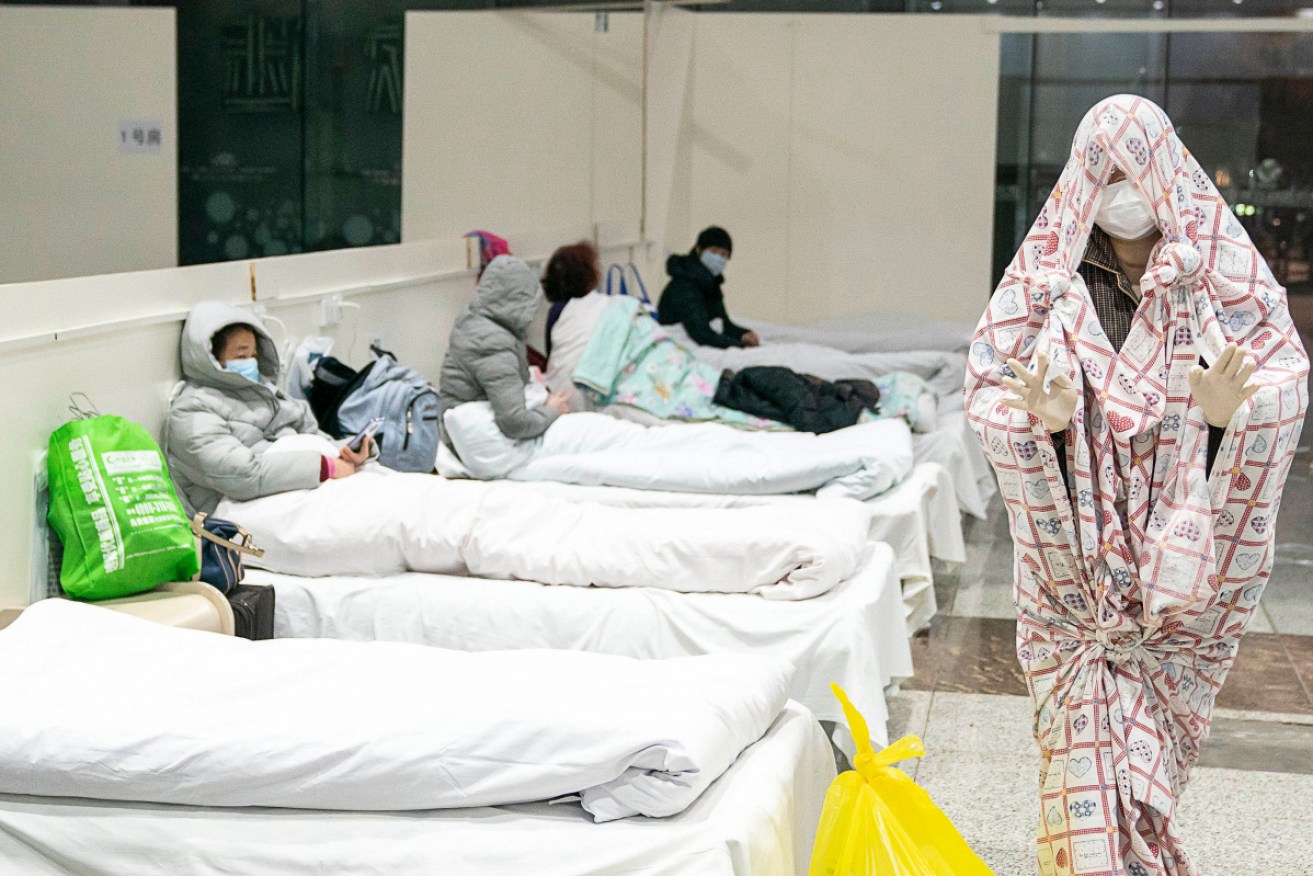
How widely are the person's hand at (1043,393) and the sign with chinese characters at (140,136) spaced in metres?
4.56

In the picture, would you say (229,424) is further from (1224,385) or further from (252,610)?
(1224,385)

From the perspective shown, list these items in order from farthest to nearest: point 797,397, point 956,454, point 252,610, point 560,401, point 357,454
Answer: point 956,454 → point 797,397 → point 560,401 → point 357,454 → point 252,610

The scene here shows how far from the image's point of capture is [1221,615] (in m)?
2.19

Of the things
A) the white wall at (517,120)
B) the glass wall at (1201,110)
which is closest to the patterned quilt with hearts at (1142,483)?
the glass wall at (1201,110)

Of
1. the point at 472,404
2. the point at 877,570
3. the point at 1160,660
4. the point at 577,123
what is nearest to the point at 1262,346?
the point at 1160,660

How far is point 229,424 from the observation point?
366 cm

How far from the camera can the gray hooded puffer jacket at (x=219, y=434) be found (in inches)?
140

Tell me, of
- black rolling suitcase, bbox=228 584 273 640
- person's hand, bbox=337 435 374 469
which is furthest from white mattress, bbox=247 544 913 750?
person's hand, bbox=337 435 374 469

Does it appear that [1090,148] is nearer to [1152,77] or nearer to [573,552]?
[573,552]

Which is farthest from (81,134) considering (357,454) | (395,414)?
(357,454)

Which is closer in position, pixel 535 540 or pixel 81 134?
pixel 535 540

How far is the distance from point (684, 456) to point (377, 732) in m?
2.43

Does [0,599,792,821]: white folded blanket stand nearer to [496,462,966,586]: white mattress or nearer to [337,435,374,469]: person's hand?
[337,435,374,469]: person's hand

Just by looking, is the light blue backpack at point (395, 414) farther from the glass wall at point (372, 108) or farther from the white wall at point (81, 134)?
the glass wall at point (372, 108)
